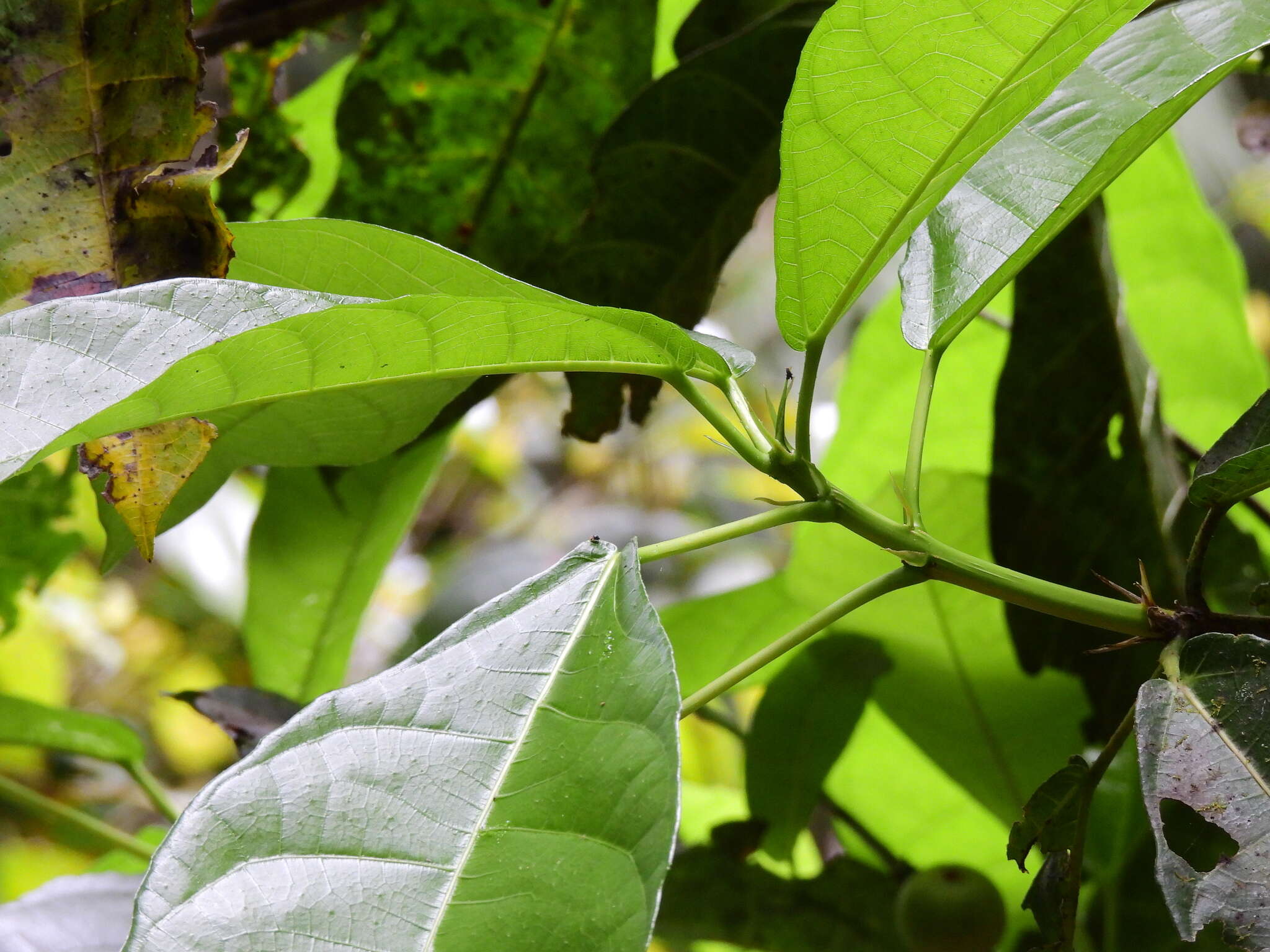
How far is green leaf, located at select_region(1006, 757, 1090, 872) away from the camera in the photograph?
0.46 metres

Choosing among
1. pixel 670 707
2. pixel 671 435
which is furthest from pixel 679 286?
pixel 671 435

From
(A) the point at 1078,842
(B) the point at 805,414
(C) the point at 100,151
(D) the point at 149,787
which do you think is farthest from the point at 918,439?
(D) the point at 149,787

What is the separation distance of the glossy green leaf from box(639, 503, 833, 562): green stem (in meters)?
0.24

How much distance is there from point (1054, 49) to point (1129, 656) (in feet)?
1.23

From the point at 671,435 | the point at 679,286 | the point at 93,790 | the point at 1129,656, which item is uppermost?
the point at 679,286

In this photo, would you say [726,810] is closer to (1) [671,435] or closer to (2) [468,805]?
(2) [468,805]

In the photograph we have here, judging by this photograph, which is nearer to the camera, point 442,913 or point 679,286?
point 442,913

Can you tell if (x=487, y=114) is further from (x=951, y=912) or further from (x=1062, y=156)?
(x=951, y=912)

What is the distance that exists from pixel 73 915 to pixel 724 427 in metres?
0.47

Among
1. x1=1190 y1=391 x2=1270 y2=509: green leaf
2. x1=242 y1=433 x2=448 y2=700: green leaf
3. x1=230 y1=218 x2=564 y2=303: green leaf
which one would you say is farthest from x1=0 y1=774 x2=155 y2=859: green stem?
x1=1190 y1=391 x2=1270 y2=509: green leaf

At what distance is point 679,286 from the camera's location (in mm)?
688

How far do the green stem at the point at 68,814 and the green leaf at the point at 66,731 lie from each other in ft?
0.13

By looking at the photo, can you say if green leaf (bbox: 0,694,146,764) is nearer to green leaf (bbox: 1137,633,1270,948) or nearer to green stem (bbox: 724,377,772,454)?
green stem (bbox: 724,377,772,454)

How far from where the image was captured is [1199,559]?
432mm
